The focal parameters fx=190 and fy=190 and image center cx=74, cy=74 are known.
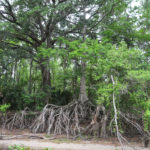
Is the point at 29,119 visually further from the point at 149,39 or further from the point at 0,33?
the point at 149,39

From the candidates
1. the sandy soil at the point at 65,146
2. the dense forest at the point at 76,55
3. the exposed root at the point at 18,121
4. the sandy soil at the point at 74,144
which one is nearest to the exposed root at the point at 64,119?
the dense forest at the point at 76,55

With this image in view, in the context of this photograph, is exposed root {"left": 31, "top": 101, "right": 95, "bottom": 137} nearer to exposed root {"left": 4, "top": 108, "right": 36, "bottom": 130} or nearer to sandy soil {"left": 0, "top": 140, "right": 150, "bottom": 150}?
exposed root {"left": 4, "top": 108, "right": 36, "bottom": 130}

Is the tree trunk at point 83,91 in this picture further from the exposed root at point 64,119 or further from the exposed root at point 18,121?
the exposed root at point 18,121

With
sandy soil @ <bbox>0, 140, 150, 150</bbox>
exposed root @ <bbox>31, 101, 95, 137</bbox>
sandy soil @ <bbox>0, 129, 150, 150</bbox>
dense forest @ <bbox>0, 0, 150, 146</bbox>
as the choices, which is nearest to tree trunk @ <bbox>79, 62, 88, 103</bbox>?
dense forest @ <bbox>0, 0, 150, 146</bbox>

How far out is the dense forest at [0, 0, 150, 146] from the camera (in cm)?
700

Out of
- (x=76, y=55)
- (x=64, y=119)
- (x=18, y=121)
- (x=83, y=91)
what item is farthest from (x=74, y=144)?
(x=18, y=121)

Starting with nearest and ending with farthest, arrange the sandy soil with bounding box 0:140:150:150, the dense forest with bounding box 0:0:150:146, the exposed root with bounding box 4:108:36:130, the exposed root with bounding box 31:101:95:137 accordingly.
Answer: the sandy soil with bounding box 0:140:150:150 < the dense forest with bounding box 0:0:150:146 < the exposed root with bounding box 31:101:95:137 < the exposed root with bounding box 4:108:36:130

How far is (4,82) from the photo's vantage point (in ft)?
31.4

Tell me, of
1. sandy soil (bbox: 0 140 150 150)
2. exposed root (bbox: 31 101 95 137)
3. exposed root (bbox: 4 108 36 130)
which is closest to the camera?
sandy soil (bbox: 0 140 150 150)

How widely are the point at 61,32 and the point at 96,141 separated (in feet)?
19.0

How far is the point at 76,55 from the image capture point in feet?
24.0

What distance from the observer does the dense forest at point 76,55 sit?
6996 mm

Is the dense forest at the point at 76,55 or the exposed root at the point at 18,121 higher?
the dense forest at the point at 76,55

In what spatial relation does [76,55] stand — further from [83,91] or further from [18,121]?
[18,121]
